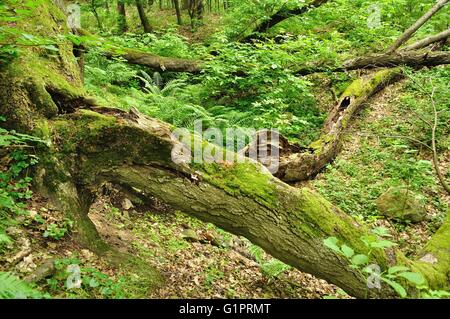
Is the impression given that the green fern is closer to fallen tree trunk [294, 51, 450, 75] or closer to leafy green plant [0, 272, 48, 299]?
leafy green plant [0, 272, 48, 299]

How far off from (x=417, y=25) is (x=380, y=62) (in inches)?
47.3

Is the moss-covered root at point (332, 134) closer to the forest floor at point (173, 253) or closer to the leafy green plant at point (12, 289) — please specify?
the forest floor at point (173, 253)

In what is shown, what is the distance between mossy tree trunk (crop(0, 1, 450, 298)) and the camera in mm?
3744

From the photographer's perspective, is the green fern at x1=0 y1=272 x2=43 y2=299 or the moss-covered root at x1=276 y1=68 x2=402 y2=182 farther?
the moss-covered root at x1=276 y1=68 x2=402 y2=182

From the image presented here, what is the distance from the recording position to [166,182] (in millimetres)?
3838

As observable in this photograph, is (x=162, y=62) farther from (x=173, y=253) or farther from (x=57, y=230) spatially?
(x=57, y=230)

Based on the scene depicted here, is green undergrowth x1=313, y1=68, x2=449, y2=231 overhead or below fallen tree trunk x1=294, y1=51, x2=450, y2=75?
below

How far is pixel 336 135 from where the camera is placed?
7820 mm

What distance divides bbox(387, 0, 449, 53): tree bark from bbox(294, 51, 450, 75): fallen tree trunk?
0.24m

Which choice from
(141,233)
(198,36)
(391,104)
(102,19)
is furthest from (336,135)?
(102,19)

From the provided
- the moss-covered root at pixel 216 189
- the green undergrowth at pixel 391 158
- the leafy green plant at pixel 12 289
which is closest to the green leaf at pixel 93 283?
the leafy green plant at pixel 12 289

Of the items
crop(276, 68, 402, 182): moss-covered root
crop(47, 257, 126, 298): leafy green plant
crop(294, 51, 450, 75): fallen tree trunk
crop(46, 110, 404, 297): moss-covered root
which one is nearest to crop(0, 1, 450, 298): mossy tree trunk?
crop(46, 110, 404, 297): moss-covered root
